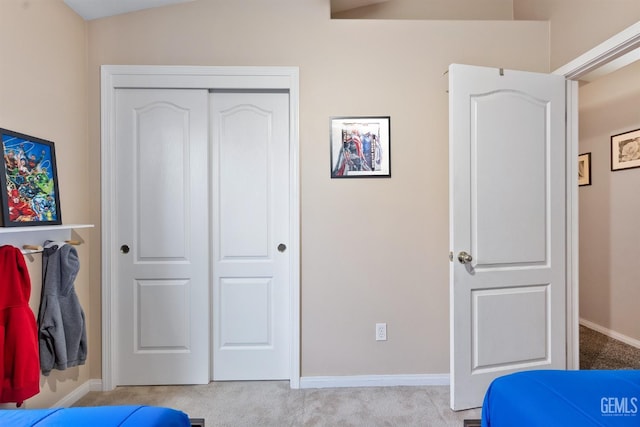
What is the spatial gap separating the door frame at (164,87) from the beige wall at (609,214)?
3082mm

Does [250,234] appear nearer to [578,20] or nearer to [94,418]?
[94,418]

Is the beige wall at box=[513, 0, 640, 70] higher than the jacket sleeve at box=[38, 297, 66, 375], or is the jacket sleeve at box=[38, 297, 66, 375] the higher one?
the beige wall at box=[513, 0, 640, 70]

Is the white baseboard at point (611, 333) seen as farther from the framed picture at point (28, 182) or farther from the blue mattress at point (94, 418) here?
the framed picture at point (28, 182)

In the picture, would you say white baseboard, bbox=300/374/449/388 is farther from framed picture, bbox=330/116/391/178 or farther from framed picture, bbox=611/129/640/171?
framed picture, bbox=611/129/640/171

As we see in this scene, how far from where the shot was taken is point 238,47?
7.66 feet

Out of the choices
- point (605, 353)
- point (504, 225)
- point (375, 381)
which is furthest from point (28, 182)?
point (605, 353)

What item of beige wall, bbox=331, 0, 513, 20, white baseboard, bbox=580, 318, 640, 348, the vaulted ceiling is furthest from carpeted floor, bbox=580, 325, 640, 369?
the vaulted ceiling

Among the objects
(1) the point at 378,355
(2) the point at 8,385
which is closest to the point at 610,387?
(1) the point at 378,355

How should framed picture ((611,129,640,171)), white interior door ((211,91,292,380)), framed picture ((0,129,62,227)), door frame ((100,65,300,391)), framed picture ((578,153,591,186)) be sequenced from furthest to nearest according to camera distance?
framed picture ((578,153,591,186)), framed picture ((611,129,640,171)), white interior door ((211,91,292,380)), door frame ((100,65,300,391)), framed picture ((0,129,62,227))

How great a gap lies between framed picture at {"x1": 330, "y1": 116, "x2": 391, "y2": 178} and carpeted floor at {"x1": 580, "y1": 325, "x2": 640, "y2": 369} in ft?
7.44

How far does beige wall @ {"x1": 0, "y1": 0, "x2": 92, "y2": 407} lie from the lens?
177 cm

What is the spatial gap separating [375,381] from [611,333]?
2625 mm

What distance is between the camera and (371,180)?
92.9 inches

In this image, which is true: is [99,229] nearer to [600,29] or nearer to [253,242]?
[253,242]
